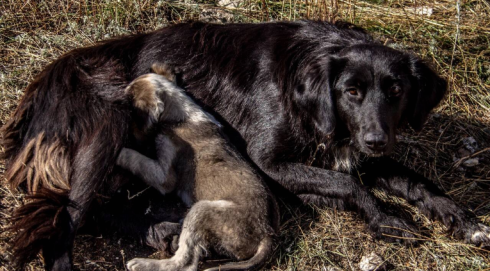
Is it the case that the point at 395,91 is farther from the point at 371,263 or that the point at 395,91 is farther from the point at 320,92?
the point at 371,263

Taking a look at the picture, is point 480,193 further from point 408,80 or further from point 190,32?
point 190,32

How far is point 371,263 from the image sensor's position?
148 inches

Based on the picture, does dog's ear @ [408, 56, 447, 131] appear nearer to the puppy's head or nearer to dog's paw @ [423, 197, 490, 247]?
the puppy's head

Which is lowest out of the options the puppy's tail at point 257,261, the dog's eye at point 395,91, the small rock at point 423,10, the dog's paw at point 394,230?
the dog's paw at point 394,230

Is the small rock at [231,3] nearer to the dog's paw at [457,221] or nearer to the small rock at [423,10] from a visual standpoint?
the small rock at [423,10]

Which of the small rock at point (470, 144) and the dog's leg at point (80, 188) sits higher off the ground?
the dog's leg at point (80, 188)

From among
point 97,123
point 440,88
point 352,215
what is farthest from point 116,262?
point 440,88

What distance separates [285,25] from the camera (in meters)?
4.41

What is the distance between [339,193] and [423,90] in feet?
3.28

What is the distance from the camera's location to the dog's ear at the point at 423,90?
3.96 metres

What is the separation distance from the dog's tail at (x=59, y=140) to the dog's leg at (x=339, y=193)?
1275mm

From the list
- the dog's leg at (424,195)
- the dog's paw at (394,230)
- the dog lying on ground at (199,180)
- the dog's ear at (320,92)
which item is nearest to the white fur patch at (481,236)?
the dog's leg at (424,195)

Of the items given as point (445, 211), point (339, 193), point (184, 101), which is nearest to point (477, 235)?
point (445, 211)

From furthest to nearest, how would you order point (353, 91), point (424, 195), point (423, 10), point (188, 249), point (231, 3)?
point (423, 10) → point (231, 3) → point (424, 195) → point (353, 91) → point (188, 249)
